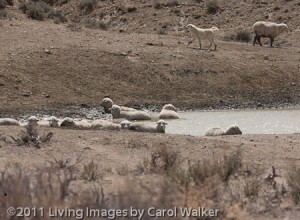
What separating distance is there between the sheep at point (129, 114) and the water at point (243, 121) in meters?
0.72

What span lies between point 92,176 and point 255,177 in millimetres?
2105

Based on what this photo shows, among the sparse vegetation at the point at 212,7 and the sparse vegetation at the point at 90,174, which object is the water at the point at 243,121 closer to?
the sparse vegetation at the point at 90,174

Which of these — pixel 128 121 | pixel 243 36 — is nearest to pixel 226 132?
pixel 128 121

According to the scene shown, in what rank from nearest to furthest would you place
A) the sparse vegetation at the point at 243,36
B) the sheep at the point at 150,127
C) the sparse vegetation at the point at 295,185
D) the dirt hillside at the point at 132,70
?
1. the sparse vegetation at the point at 295,185
2. the sheep at the point at 150,127
3. the dirt hillside at the point at 132,70
4. the sparse vegetation at the point at 243,36

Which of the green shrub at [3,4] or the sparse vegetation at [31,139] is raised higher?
the green shrub at [3,4]

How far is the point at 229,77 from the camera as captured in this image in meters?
23.2

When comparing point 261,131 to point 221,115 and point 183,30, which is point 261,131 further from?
point 183,30

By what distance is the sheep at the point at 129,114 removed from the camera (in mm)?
18109

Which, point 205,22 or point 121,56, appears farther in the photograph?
point 205,22

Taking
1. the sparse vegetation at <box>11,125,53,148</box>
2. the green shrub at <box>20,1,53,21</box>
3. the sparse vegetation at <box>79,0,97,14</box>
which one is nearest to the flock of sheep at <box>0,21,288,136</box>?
the sparse vegetation at <box>11,125,53,148</box>

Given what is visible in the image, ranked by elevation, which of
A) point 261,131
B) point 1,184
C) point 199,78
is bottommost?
point 1,184

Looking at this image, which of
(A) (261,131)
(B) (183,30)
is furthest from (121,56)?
(B) (183,30)

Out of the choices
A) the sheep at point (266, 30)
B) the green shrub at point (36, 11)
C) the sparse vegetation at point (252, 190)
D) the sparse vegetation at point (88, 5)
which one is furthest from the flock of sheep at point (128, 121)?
the sparse vegetation at point (88, 5)

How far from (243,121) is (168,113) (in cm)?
204
